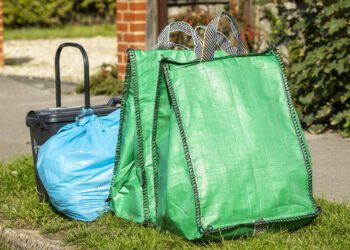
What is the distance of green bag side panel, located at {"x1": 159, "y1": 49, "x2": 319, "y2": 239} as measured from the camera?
157 inches

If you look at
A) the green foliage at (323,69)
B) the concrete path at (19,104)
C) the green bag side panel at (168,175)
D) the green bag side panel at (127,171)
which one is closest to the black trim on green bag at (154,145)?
the green bag side panel at (168,175)

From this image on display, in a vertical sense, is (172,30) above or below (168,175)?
above

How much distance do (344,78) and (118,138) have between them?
9.36 feet

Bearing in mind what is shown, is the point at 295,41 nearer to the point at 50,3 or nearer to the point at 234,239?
the point at 234,239

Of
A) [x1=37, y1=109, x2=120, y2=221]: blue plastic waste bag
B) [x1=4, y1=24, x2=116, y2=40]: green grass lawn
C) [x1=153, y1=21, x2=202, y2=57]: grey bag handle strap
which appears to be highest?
[x1=153, y1=21, x2=202, y2=57]: grey bag handle strap

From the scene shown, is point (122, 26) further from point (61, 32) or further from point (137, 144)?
point (61, 32)

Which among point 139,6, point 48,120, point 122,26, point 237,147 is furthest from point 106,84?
point 237,147

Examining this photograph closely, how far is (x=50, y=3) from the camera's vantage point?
20.6 m

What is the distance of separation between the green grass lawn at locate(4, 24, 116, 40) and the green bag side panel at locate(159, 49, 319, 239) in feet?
45.9

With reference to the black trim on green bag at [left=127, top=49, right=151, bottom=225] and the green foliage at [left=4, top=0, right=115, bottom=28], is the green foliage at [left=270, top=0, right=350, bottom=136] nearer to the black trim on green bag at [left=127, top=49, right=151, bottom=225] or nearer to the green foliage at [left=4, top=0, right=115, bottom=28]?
the black trim on green bag at [left=127, top=49, right=151, bottom=225]

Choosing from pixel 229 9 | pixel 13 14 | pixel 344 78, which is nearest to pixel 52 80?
pixel 229 9

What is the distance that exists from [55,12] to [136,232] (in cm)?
1691

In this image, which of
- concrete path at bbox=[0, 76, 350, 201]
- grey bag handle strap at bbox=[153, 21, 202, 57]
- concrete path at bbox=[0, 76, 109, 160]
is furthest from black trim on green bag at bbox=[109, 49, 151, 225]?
concrete path at bbox=[0, 76, 109, 160]

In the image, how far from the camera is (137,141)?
432cm
